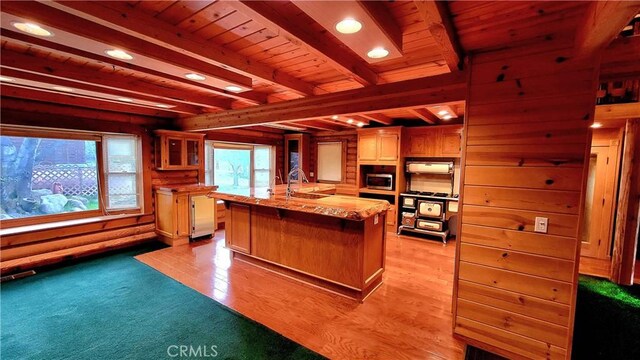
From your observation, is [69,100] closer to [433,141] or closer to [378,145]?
[378,145]

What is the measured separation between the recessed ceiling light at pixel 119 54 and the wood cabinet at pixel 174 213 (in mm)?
2848

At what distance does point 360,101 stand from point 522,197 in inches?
70.8

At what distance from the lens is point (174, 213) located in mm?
4594

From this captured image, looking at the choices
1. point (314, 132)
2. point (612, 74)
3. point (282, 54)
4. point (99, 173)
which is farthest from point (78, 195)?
point (612, 74)

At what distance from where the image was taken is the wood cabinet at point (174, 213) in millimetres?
4609

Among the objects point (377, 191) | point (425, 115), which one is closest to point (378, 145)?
point (377, 191)

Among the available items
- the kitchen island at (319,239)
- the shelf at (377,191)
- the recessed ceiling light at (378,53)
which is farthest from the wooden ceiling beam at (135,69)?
the shelf at (377,191)

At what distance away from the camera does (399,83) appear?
8.71 ft

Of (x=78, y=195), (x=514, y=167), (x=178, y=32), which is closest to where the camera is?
(x=178, y=32)

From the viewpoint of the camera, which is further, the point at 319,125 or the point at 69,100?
the point at 319,125

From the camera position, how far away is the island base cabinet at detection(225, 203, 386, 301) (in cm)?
292

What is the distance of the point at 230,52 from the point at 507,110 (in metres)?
2.27

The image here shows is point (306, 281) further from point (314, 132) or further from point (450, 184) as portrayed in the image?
point (314, 132)

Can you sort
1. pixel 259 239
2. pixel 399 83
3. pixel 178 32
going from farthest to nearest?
pixel 259 239, pixel 399 83, pixel 178 32
